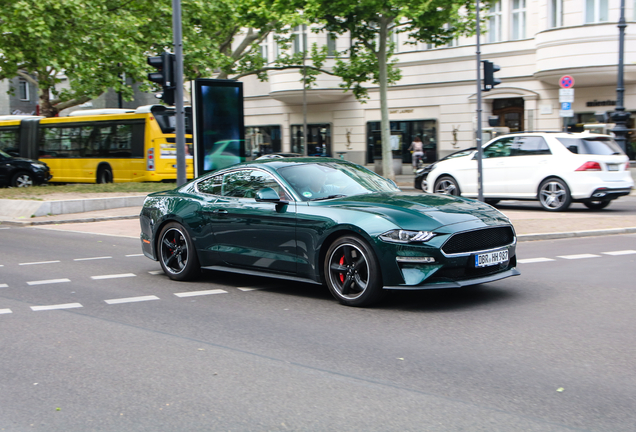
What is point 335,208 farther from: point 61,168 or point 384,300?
point 61,168

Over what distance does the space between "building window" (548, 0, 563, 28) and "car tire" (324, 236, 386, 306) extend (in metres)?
24.4

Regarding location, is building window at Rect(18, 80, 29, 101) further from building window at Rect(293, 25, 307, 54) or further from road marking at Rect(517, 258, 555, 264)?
road marking at Rect(517, 258, 555, 264)

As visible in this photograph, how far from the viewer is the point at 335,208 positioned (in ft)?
23.6

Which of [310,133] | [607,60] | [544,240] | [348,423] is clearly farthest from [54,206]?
[310,133]

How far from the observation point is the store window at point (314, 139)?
39.3m

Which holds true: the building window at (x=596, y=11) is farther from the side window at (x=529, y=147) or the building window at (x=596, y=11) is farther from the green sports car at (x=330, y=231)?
the green sports car at (x=330, y=231)

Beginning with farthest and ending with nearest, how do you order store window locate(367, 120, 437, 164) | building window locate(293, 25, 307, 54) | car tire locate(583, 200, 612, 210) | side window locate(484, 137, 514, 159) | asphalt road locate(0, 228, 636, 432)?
building window locate(293, 25, 307, 54)
store window locate(367, 120, 437, 164)
side window locate(484, 137, 514, 159)
car tire locate(583, 200, 612, 210)
asphalt road locate(0, 228, 636, 432)

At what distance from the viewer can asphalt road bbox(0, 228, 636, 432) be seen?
13.7ft

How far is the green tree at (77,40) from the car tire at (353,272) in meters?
15.3

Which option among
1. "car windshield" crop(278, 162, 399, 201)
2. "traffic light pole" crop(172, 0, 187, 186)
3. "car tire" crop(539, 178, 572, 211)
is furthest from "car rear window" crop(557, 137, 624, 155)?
"car windshield" crop(278, 162, 399, 201)

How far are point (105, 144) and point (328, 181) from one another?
69.7 ft

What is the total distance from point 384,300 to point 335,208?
0.99 meters

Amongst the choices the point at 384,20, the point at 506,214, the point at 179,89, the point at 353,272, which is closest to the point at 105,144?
the point at 384,20

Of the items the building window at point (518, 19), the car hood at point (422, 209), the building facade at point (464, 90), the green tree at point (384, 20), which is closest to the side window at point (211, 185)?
the car hood at point (422, 209)
